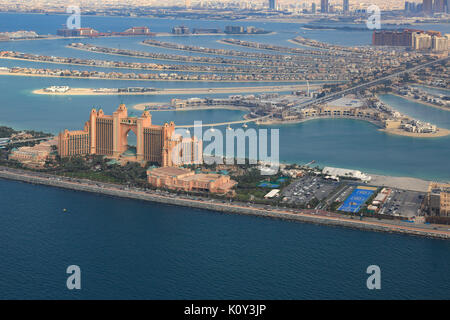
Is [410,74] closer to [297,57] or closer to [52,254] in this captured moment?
[297,57]

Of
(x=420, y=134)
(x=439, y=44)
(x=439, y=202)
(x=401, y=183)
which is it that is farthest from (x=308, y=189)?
(x=439, y=44)

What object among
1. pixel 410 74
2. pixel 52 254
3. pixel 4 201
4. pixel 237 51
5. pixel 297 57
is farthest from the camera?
pixel 237 51

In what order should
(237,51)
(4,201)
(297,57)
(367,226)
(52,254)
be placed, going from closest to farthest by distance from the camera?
(52,254), (367,226), (4,201), (297,57), (237,51)

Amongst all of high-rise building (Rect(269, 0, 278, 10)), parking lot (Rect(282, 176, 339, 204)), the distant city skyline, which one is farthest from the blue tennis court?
high-rise building (Rect(269, 0, 278, 10))

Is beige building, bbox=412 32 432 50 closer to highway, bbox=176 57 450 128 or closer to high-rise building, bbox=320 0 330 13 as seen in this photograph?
highway, bbox=176 57 450 128

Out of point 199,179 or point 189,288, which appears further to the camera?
point 199,179

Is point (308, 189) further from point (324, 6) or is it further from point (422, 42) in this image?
point (324, 6)

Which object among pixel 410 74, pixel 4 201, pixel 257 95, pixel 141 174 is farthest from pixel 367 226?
pixel 410 74
